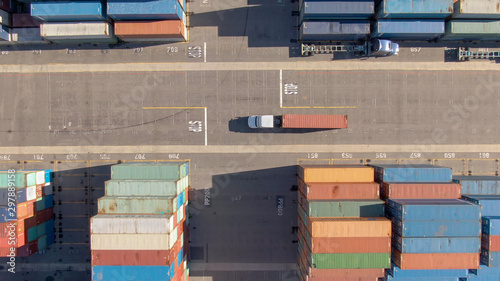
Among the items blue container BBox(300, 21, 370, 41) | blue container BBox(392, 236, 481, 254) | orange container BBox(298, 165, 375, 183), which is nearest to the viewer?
blue container BBox(392, 236, 481, 254)

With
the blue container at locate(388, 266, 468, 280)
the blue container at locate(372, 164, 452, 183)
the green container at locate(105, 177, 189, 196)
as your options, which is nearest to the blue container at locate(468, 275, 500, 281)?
the blue container at locate(388, 266, 468, 280)

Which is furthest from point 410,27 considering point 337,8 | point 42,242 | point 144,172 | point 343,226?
point 42,242

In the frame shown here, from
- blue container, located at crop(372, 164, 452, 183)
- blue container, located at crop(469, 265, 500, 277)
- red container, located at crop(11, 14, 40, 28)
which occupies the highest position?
red container, located at crop(11, 14, 40, 28)

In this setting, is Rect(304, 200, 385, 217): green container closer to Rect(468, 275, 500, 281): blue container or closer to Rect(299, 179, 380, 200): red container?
Rect(299, 179, 380, 200): red container

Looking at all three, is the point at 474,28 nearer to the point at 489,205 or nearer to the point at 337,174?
the point at 489,205

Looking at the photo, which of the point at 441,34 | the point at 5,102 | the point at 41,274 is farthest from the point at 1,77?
the point at 441,34

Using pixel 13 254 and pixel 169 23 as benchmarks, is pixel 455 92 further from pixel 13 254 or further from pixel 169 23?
pixel 13 254

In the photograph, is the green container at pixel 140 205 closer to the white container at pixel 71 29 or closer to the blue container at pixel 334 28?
the white container at pixel 71 29
